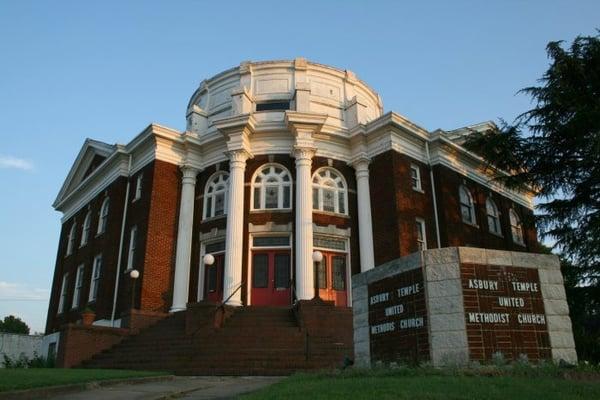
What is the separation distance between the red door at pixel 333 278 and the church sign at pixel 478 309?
12.0m

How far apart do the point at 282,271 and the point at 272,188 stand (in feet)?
12.3

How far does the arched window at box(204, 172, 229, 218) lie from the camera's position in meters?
24.3

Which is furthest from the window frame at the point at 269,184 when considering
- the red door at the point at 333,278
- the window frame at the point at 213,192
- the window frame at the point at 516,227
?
the window frame at the point at 516,227

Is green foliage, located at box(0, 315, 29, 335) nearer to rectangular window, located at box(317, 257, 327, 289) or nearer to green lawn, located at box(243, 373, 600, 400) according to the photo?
rectangular window, located at box(317, 257, 327, 289)

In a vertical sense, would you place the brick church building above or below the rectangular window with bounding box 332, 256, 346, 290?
above

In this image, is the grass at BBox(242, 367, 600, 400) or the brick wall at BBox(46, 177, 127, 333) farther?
the brick wall at BBox(46, 177, 127, 333)

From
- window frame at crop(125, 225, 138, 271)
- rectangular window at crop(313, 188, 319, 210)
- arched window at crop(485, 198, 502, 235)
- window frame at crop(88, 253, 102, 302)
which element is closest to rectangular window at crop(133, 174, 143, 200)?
window frame at crop(125, 225, 138, 271)

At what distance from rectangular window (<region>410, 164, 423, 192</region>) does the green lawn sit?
54.9ft

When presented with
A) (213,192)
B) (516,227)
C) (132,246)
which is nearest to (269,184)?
(213,192)

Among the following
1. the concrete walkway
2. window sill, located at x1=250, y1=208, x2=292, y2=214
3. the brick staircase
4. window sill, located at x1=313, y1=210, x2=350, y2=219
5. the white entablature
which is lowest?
the concrete walkway

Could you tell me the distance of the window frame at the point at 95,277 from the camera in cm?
2650

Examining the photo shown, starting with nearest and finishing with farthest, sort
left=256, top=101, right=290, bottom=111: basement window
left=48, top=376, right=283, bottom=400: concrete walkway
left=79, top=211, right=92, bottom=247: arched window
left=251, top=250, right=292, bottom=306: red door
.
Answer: left=48, top=376, right=283, bottom=400: concrete walkway, left=251, top=250, right=292, bottom=306: red door, left=256, top=101, right=290, bottom=111: basement window, left=79, top=211, right=92, bottom=247: arched window

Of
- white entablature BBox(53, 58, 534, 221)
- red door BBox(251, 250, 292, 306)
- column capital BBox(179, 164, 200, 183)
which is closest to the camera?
red door BBox(251, 250, 292, 306)

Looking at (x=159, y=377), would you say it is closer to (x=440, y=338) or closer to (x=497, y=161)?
(x=440, y=338)
